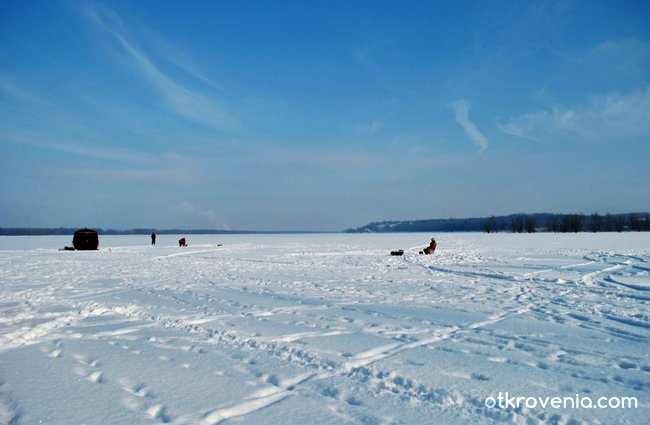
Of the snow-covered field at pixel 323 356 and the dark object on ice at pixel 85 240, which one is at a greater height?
the dark object on ice at pixel 85 240

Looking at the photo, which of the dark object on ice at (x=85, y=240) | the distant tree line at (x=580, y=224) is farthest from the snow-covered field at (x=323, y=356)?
the distant tree line at (x=580, y=224)

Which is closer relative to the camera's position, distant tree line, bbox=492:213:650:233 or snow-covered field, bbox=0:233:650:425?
snow-covered field, bbox=0:233:650:425

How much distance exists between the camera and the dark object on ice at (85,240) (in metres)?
29.4

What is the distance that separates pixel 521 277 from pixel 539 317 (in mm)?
5772

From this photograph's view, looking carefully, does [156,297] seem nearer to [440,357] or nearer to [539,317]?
[440,357]

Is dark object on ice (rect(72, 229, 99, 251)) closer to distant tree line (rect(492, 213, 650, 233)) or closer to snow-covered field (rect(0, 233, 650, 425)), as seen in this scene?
snow-covered field (rect(0, 233, 650, 425))

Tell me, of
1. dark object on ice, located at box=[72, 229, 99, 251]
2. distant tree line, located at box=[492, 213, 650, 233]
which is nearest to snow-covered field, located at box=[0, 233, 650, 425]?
dark object on ice, located at box=[72, 229, 99, 251]

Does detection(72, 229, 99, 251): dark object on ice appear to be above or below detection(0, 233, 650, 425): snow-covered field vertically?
above

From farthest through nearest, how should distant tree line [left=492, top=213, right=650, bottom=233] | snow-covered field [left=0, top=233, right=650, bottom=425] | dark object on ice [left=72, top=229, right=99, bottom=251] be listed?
distant tree line [left=492, top=213, right=650, bottom=233] < dark object on ice [left=72, top=229, right=99, bottom=251] < snow-covered field [left=0, top=233, right=650, bottom=425]

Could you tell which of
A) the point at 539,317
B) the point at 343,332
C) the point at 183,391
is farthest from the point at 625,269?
the point at 183,391

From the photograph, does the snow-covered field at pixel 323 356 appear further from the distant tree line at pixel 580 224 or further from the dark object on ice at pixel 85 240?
the distant tree line at pixel 580 224

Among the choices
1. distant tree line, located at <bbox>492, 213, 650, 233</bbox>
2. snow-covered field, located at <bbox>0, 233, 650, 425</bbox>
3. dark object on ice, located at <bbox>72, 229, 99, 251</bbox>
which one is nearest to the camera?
snow-covered field, located at <bbox>0, 233, 650, 425</bbox>

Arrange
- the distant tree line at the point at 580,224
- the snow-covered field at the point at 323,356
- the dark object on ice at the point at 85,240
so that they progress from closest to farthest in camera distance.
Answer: the snow-covered field at the point at 323,356 → the dark object on ice at the point at 85,240 → the distant tree line at the point at 580,224

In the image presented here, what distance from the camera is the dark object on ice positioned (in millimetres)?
29359
